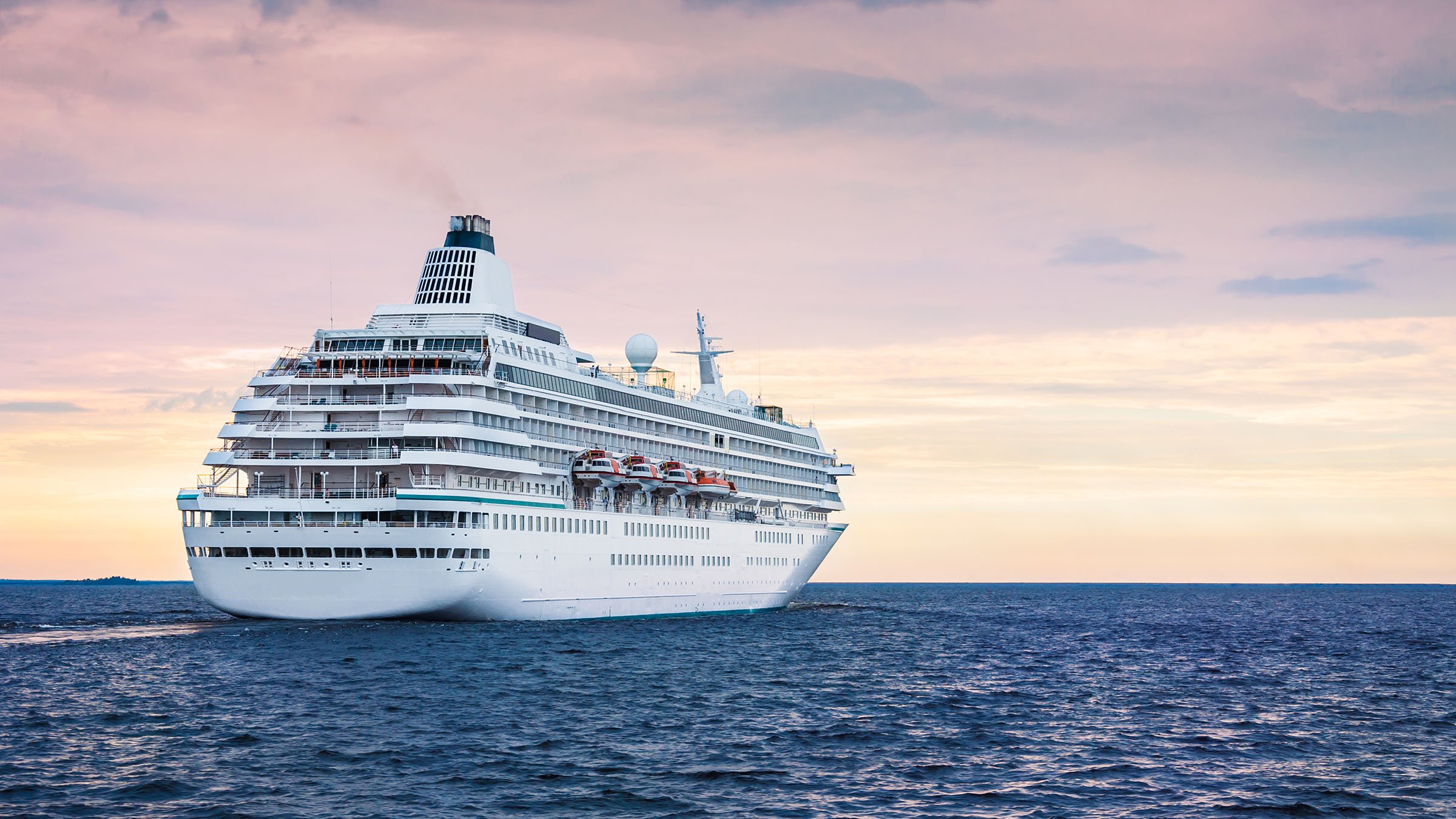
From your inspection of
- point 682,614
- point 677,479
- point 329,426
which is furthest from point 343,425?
point 682,614

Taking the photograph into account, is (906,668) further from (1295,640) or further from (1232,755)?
(1295,640)

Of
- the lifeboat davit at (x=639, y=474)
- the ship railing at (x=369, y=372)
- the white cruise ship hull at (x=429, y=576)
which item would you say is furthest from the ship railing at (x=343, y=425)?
the lifeboat davit at (x=639, y=474)

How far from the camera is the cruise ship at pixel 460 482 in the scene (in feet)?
207

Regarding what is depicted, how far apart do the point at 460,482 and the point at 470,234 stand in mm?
20566

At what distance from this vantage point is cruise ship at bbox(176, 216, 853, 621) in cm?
6300

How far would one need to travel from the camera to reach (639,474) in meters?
83.1

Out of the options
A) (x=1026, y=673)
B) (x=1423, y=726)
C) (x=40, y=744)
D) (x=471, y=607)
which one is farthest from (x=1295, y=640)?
(x=40, y=744)

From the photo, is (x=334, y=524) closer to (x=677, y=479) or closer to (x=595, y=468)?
(x=595, y=468)

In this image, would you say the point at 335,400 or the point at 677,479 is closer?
the point at 335,400

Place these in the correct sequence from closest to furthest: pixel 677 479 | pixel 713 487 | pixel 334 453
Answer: pixel 334 453 < pixel 677 479 < pixel 713 487

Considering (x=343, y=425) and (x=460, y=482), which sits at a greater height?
(x=343, y=425)

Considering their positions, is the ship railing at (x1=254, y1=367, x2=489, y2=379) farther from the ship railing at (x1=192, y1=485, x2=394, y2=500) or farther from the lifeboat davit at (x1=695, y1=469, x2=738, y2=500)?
the lifeboat davit at (x1=695, y1=469, x2=738, y2=500)

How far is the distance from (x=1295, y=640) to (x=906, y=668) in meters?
42.0

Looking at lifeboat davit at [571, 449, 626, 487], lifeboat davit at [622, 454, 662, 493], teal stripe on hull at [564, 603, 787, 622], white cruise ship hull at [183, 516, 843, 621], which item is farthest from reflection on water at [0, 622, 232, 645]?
lifeboat davit at [622, 454, 662, 493]
